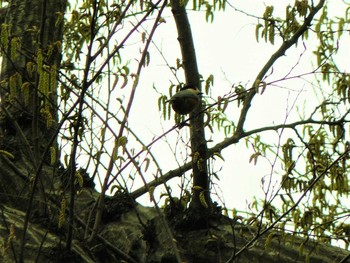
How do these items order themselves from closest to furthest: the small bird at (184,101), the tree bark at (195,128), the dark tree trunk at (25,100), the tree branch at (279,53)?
the dark tree trunk at (25,100)
the small bird at (184,101)
the tree bark at (195,128)
the tree branch at (279,53)

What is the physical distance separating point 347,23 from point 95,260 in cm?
288

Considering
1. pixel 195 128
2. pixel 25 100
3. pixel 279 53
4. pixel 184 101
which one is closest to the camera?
pixel 25 100

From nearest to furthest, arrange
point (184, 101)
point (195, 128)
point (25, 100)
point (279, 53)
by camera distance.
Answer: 1. point (25, 100)
2. point (184, 101)
3. point (195, 128)
4. point (279, 53)

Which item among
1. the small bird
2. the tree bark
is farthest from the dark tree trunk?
the tree bark

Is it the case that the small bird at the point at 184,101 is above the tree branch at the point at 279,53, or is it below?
below

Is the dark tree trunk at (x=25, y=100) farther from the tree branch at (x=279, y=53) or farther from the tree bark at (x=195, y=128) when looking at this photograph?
the tree branch at (x=279, y=53)

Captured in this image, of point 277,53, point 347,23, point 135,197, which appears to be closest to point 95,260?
point 135,197

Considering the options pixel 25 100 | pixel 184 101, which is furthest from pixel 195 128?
pixel 25 100

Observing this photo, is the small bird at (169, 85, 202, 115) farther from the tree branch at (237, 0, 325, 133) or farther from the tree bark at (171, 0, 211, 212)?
the tree branch at (237, 0, 325, 133)

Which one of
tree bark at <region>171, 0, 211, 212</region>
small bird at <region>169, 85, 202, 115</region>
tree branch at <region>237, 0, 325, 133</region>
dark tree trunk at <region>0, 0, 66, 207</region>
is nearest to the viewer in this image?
dark tree trunk at <region>0, 0, 66, 207</region>

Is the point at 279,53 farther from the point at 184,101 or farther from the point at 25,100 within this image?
the point at 25,100

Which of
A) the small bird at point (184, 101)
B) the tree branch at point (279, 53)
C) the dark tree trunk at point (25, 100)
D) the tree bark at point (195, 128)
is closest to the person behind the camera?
the dark tree trunk at point (25, 100)

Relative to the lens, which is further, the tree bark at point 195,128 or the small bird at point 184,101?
the tree bark at point 195,128

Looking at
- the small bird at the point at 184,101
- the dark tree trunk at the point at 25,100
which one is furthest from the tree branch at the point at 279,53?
the dark tree trunk at the point at 25,100
